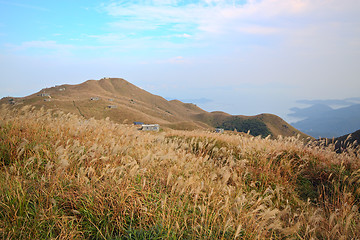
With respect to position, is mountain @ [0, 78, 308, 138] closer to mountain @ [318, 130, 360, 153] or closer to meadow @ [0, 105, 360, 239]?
mountain @ [318, 130, 360, 153]

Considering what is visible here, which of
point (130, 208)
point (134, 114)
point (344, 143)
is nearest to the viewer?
point (130, 208)

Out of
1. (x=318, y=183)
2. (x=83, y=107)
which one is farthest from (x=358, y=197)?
(x=83, y=107)

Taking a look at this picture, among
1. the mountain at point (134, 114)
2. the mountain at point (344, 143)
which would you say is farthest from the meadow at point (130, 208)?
the mountain at point (134, 114)

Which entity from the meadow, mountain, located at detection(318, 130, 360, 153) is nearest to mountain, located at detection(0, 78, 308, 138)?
mountain, located at detection(318, 130, 360, 153)

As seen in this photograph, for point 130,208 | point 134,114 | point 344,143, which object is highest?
point 134,114

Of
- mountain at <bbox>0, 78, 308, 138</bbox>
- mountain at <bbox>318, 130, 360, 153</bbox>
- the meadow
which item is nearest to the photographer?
the meadow

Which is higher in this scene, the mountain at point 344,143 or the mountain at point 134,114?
the mountain at point 134,114

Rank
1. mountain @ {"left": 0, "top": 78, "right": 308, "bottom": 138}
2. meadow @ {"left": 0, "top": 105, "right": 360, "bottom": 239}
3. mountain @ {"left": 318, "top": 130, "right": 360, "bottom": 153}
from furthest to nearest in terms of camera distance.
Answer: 1. mountain @ {"left": 0, "top": 78, "right": 308, "bottom": 138}
2. mountain @ {"left": 318, "top": 130, "right": 360, "bottom": 153}
3. meadow @ {"left": 0, "top": 105, "right": 360, "bottom": 239}

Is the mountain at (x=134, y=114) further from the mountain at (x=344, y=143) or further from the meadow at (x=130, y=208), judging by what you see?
the meadow at (x=130, y=208)

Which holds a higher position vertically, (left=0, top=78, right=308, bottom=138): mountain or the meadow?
(left=0, top=78, right=308, bottom=138): mountain

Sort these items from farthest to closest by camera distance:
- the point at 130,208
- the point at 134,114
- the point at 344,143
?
the point at 134,114 → the point at 344,143 → the point at 130,208

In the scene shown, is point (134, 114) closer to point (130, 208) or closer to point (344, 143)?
point (344, 143)

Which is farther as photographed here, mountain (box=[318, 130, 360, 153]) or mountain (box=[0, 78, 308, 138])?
mountain (box=[0, 78, 308, 138])

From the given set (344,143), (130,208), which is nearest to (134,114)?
(344,143)
